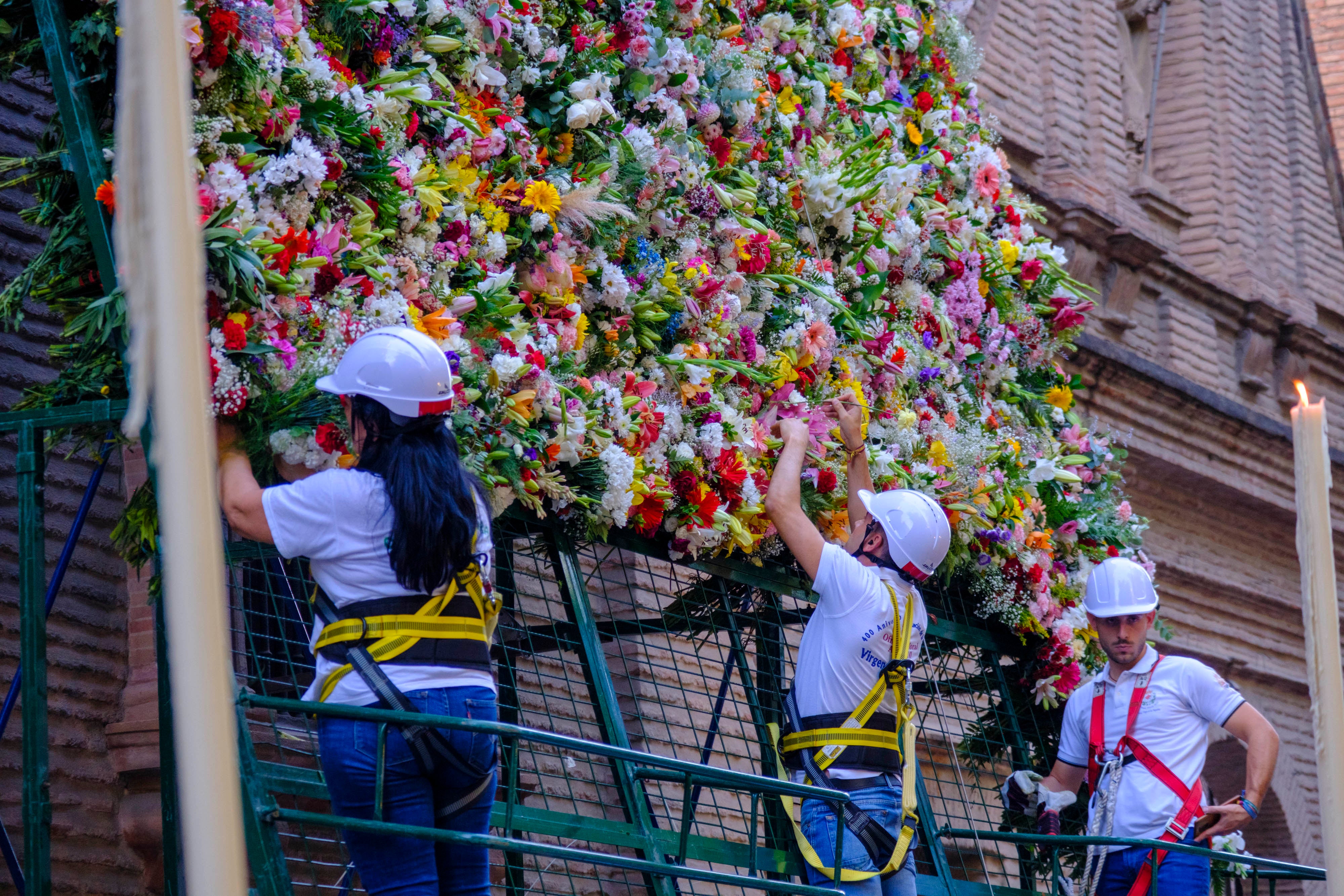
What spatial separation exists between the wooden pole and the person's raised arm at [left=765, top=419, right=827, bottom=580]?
3656 mm

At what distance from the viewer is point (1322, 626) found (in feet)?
5.39

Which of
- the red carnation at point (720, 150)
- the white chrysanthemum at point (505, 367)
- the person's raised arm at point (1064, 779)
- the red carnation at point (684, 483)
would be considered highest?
the red carnation at point (720, 150)

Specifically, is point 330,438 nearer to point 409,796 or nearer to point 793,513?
point 409,796

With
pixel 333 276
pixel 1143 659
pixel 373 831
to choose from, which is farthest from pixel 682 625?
pixel 373 831

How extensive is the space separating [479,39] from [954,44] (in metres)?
3.34

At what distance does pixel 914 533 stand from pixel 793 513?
35 cm

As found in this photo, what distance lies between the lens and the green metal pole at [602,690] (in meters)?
4.93

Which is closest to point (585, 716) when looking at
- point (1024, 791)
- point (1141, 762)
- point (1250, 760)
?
point (1024, 791)

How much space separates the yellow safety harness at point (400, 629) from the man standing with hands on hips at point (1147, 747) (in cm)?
273

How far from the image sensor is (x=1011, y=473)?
23.0 feet

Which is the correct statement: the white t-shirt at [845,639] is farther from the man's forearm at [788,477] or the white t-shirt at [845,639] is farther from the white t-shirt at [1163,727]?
the white t-shirt at [1163,727]

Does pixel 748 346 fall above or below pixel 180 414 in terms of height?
above

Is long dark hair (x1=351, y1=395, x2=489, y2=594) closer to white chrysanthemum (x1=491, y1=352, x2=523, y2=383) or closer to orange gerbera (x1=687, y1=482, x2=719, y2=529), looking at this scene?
white chrysanthemum (x1=491, y1=352, x2=523, y2=383)

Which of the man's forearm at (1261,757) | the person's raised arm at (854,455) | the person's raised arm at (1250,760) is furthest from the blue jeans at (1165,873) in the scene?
the person's raised arm at (854,455)
